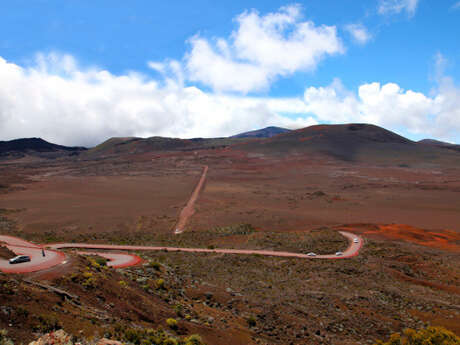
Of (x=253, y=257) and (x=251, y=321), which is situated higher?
(x=251, y=321)

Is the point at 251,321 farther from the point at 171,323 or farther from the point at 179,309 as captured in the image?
the point at 171,323

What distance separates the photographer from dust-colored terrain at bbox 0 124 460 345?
40.3 feet

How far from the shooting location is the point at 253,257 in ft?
89.1

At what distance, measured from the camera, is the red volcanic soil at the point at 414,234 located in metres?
34.8

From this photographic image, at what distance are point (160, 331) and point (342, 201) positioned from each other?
5470cm

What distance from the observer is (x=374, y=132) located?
161 metres

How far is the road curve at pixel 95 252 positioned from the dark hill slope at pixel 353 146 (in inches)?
3839

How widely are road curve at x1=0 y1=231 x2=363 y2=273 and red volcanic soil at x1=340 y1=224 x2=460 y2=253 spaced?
408cm

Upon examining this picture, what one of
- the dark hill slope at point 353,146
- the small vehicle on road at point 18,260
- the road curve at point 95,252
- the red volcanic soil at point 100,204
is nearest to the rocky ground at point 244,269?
the red volcanic soil at point 100,204

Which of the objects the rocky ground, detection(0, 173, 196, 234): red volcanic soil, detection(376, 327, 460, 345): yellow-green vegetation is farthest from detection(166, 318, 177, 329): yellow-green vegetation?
detection(0, 173, 196, 234): red volcanic soil

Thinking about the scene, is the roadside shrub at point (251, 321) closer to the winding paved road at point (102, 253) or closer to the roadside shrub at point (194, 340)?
the roadside shrub at point (194, 340)

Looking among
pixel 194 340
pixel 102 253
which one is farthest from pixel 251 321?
pixel 102 253

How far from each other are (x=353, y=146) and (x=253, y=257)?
12814 centimetres

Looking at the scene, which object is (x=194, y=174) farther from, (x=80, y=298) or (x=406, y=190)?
(x=80, y=298)
